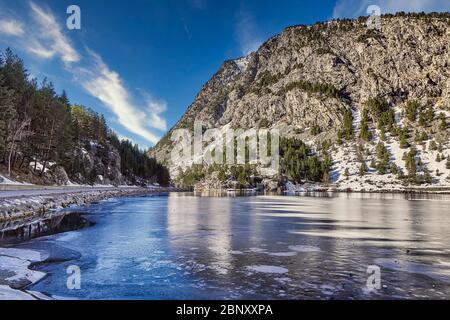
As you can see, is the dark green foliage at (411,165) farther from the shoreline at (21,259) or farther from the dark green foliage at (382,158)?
the shoreline at (21,259)

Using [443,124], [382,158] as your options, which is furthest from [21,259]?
[443,124]

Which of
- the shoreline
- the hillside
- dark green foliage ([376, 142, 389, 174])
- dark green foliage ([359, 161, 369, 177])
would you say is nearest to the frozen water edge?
the shoreline

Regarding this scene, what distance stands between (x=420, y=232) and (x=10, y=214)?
27.0 m

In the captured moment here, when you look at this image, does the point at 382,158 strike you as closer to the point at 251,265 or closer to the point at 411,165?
the point at 411,165

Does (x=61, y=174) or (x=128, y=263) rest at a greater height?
(x=61, y=174)

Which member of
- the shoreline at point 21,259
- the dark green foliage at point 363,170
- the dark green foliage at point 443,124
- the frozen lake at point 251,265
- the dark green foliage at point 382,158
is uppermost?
the dark green foliage at point 443,124

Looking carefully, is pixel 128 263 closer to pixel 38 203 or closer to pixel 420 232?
pixel 420 232

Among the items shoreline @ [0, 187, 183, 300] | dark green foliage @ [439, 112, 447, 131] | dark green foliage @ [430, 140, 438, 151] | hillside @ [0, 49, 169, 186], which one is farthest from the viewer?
dark green foliage @ [439, 112, 447, 131]

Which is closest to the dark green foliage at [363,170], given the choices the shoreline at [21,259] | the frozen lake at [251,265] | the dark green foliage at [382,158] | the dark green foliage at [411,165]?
the dark green foliage at [382,158]

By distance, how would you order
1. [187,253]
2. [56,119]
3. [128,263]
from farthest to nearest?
[56,119], [187,253], [128,263]

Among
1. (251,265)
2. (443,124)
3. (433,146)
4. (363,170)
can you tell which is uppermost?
(443,124)

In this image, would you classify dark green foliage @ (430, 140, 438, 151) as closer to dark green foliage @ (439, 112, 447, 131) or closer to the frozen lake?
dark green foliage @ (439, 112, 447, 131)
